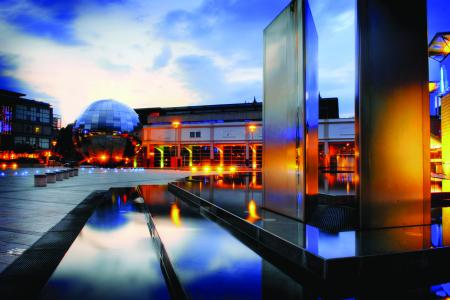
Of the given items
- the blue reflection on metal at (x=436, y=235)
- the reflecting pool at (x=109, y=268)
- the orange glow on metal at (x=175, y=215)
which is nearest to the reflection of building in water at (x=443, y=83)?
the blue reflection on metal at (x=436, y=235)

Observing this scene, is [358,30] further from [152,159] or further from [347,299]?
[152,159]

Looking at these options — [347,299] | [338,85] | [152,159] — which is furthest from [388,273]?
[152,159]

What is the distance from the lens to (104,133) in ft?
91.2

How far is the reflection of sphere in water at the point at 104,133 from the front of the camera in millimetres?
27828

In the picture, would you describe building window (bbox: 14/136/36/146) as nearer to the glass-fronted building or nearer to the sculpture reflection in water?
the glass-fronted building

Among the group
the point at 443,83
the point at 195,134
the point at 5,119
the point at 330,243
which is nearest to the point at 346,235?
the point at 330,243

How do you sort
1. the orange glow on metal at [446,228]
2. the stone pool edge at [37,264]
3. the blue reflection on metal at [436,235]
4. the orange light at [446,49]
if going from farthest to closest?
1. the orange light at [446,49]
2. the orange glow on metal at [446,228]
3. the blue reflection on metal at [436,235]
4. the stone pool edge at [37,264]

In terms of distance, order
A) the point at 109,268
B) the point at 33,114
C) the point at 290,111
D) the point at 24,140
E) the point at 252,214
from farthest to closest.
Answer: the point at 33,114 < the point at 24,140 < the point at 290,111 < the point at 252,214 < the point at 109,268

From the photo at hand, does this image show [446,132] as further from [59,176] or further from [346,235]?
[59,176]

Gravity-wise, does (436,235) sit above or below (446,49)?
below

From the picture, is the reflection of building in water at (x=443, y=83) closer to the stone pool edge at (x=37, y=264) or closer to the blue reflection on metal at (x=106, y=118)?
the stone pool edge at (x=37, y=264)

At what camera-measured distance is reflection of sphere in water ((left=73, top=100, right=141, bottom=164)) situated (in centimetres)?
2783

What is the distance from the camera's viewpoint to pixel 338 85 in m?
5.55

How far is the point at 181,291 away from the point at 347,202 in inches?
206
